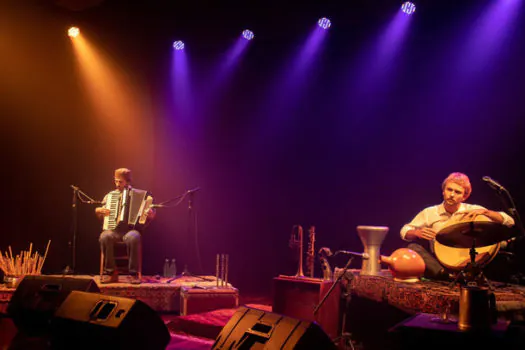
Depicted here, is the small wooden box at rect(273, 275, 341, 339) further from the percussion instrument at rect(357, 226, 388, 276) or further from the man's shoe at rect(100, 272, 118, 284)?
the man's shoe at rect(100, 272, 118, 284)

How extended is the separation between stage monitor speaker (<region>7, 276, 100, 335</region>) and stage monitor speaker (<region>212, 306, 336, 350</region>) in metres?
1.46

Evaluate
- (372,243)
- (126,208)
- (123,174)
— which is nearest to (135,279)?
(126,208)

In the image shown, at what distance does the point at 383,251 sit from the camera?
752cm

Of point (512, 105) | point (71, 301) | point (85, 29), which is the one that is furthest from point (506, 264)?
point (85, 29)

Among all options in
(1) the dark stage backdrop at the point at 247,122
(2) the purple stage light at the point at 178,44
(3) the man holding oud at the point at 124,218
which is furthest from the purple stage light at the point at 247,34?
(3) the man holding oud at the point at 124,218

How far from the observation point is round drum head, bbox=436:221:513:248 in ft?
13.2

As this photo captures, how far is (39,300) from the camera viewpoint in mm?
4324

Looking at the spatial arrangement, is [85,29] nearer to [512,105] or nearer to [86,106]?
[86,106]

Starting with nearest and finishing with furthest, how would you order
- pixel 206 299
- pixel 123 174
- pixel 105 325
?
pixel 105 325 → pixel 206 299 → pixel 123 174

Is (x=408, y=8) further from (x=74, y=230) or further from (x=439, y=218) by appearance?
(x=74, y=230)

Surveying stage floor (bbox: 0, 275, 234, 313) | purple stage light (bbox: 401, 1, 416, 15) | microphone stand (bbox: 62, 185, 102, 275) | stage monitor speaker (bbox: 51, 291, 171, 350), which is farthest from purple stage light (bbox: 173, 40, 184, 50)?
stage monitor speaker (bbox: 51, 291, 171, 350)

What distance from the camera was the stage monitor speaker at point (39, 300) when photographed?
4.29 metres

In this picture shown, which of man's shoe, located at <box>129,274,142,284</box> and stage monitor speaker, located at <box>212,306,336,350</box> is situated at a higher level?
stage monitor speaker, located at <box>212,306,336,350</box>

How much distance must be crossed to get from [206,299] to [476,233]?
3363 millimetres
